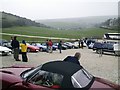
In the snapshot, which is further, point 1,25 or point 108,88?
point 1,25

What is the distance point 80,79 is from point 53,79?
0.63m

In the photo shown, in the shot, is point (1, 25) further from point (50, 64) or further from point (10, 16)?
point (50, 64)

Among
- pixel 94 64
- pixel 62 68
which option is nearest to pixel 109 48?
pixel 94 64

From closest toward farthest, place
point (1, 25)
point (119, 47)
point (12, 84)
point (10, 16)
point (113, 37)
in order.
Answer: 1. point (12, 84)
2. point (119, 47)
3. point (113, 37)
4. point (1, 25)
5. point (10, 16)

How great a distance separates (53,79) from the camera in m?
5.95

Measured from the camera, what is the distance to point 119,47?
27844mm

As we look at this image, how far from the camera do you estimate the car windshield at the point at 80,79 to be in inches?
231

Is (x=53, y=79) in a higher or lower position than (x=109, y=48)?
higher

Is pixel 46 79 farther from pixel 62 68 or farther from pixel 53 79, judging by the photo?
pixel 62 68

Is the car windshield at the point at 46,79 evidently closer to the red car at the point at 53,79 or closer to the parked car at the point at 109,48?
the red car at the point at 53,79

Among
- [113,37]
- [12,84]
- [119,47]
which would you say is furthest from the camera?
[113,37]

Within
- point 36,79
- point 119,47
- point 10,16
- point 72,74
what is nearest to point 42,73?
point 36,79

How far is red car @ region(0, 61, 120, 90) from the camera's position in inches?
231

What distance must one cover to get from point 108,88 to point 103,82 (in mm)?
381
